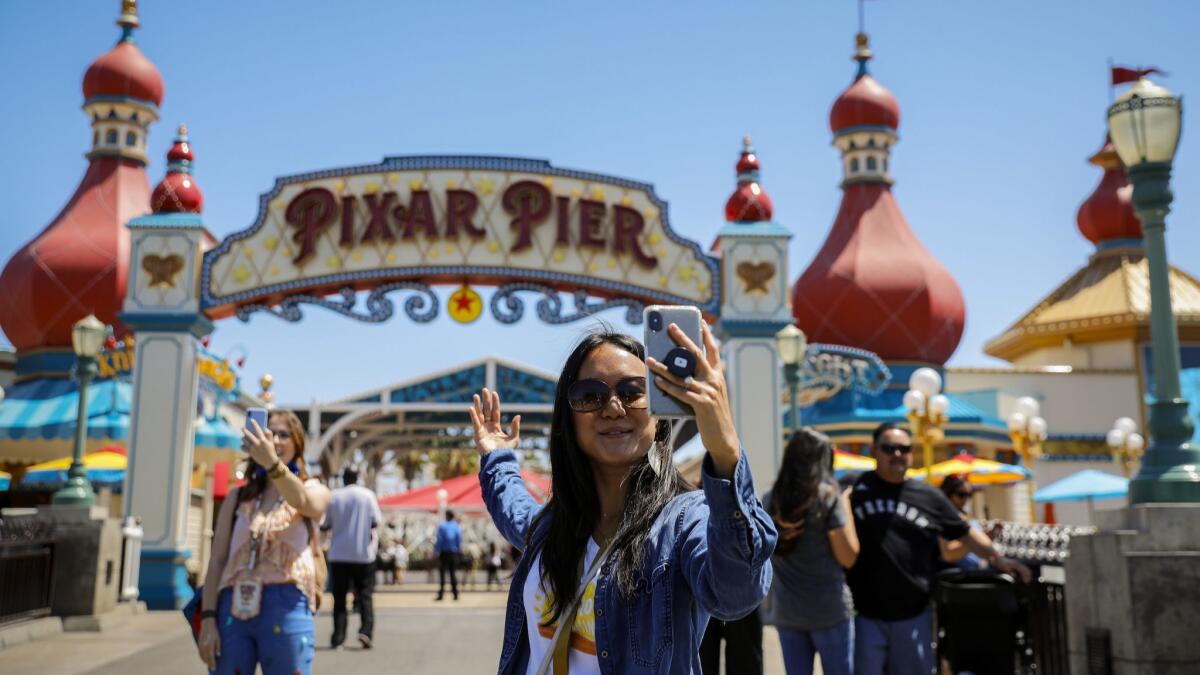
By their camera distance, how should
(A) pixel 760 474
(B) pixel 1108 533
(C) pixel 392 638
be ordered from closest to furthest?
1. (B) pixel 1108 533
2. (C) pixel 392 638
3. (A) pixel 760 474

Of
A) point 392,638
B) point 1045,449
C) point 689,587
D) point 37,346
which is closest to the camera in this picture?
point 689,587

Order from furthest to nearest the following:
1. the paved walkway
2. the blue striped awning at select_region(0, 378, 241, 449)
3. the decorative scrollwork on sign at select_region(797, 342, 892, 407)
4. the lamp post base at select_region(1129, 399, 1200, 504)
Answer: the blue striped awning at select_region(0, 378, 241, 449)
the decorative scrollwork on sign at select_region(797, 342, 892, 407)
the paved walkway
the lamp post base at select_region(1129, 399, 1200, 504)

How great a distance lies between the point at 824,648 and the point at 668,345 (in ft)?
11.8

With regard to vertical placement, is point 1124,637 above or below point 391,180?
below

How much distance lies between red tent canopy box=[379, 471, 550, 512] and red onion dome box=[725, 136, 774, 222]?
8.22m

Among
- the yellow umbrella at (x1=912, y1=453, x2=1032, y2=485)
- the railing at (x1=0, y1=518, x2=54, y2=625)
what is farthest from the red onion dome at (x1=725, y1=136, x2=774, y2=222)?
the railing at (x1=0, y1=518, x2=54, y2=625)

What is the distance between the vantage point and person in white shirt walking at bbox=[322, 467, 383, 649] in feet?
34.8

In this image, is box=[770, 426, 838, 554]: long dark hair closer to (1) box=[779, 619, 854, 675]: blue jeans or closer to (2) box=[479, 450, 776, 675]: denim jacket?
(1) box=[779, 619, 854, 675]: blue jeans

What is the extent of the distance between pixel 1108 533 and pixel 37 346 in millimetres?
27638

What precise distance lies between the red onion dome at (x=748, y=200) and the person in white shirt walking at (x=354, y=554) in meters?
8.66

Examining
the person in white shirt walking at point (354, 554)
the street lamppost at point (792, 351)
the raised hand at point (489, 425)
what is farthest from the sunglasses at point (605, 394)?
the street lamppost at point (792, 351)

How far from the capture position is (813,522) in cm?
540

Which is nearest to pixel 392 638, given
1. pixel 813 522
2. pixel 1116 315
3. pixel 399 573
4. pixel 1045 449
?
pixel 813 522

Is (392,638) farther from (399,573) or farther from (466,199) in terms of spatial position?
(399,573)
